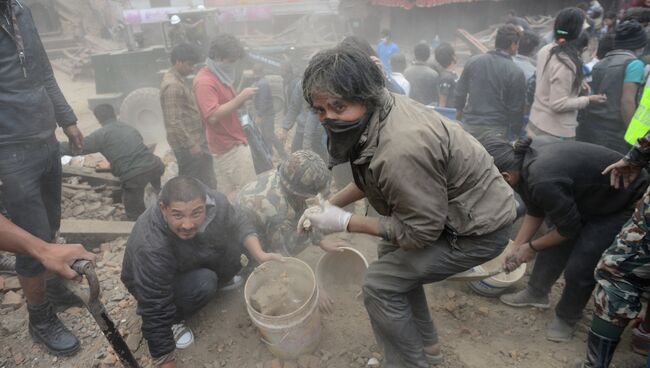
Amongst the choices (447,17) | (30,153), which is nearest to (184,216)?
(30,153)

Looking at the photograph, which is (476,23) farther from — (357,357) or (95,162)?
(357,357)

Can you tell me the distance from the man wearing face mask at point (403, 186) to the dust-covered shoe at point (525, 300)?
125 centimetres

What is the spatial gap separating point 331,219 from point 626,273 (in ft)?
Answer: 5.58

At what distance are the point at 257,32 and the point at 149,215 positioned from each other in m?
12.9

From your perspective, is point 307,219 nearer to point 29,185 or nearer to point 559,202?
point 559,202

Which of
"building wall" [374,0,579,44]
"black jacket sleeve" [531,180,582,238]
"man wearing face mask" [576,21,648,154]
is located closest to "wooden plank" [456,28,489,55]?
"building wall" [374,0,579,44]

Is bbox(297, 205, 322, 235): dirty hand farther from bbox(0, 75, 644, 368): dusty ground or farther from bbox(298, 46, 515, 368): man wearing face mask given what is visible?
bbox(0, 75, 644, 368): dusty ground

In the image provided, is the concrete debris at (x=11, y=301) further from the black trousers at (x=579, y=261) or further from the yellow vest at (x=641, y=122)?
the yellow vest at (x=641, y=122)

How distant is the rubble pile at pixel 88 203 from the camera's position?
15.4ft

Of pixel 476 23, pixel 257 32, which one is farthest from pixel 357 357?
pixel 476 23

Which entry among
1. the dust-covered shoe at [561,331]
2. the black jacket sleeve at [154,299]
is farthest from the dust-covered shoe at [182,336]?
the dust-covered shoe at [561,331]

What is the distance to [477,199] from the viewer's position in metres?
2.06

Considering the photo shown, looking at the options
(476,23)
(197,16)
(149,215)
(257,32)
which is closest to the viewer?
(149,215)

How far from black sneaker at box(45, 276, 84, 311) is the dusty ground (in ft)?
0.25
